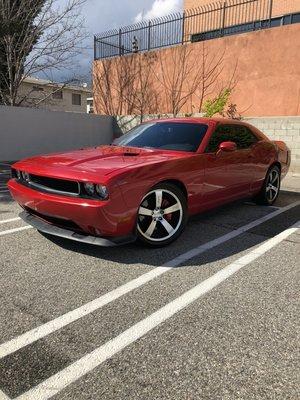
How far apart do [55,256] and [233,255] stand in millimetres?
1807

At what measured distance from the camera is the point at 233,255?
4301mm

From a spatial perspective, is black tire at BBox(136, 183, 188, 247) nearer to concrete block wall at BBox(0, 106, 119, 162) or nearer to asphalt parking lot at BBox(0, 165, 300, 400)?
asphalt parking lot at BBox(0, 165, 300, 400)

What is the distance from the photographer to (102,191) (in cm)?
373

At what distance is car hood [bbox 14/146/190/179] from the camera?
3.92 m

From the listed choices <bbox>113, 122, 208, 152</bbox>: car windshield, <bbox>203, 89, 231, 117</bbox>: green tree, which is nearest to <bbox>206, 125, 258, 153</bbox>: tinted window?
<bbox>113, 122, 208, 152</bbox>: car windshield

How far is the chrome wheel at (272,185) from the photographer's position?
673 centimetres

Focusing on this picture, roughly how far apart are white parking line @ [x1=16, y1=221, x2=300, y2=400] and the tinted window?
5.53 ft

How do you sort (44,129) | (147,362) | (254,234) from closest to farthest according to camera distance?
(147,362)
(254,234)
(44,129)

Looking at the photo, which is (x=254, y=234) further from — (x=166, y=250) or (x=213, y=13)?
(x=213, y=13)

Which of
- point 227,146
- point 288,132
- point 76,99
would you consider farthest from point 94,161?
point 76,99

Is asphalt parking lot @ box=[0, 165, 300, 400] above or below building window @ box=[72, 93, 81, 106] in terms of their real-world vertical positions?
below

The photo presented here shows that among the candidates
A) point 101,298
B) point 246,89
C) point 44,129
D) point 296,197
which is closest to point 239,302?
point 101,298

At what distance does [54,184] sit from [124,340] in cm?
189

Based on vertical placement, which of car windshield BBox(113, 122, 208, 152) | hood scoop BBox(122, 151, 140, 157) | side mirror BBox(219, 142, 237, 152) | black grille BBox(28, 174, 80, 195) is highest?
car windshield BBox(113, 122, 208, 152)
